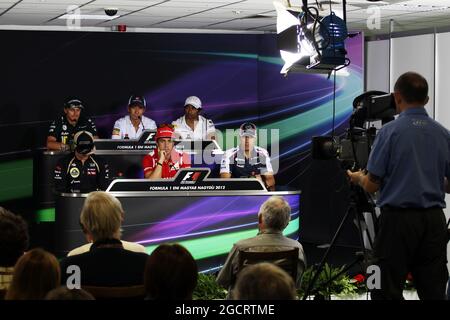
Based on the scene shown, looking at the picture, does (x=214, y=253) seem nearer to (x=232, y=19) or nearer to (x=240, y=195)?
(x=240, y=195)

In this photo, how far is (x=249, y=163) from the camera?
29.3 feet

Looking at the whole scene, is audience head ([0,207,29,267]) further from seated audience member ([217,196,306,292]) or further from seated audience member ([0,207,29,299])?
seated audience member ([217,196,306,292])

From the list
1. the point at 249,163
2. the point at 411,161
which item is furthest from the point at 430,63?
the point at 411,161

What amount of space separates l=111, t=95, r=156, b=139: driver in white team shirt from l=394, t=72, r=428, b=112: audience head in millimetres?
6260

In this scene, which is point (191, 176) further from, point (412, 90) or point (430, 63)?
point (412, 90)

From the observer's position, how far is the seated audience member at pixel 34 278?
276 cm

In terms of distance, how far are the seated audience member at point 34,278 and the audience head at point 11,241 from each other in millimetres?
737

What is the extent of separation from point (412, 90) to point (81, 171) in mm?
4808

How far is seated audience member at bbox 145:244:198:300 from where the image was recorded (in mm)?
2832

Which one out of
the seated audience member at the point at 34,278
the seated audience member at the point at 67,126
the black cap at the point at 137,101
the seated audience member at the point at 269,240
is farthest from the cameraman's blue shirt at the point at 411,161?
the black cap at the point at 137,101

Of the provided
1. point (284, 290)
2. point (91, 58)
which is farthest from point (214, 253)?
point (284, 290)

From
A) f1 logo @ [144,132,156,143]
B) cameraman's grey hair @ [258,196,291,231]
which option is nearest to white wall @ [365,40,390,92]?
f1 logo @ [144,132,156,143]

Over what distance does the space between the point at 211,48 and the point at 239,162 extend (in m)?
2.42

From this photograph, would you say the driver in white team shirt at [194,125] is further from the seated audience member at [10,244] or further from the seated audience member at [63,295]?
the seated audience member at [63,295]
